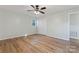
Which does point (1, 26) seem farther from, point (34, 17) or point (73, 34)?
point (73, 34)

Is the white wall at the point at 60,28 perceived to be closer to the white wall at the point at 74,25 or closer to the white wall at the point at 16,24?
the white wall at the point at 74,25

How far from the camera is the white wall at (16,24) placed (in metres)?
2.85

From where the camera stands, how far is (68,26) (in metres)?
2.72

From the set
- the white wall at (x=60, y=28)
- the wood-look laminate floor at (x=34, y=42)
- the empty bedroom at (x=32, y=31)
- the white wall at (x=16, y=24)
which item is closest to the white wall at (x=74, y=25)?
the empty bedroom at (x=32, y=31)

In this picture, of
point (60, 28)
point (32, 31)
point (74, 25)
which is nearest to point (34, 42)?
point (32, 31)

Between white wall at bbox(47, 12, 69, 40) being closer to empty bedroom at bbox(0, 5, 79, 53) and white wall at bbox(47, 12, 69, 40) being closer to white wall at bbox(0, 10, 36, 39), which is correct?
empty bedroom at bbox(0, 5, 79, 53)

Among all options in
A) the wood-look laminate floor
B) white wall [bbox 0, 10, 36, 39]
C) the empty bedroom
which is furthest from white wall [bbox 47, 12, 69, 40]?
white wall [bbox 0, 10, 36, 39]

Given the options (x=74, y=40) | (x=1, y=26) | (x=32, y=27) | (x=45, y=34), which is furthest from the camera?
(x=45, y=34)

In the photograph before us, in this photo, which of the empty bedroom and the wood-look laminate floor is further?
the wood-look laminate floor

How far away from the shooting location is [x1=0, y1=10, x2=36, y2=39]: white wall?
112 inches

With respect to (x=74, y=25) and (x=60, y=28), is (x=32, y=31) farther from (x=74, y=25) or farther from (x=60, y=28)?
(x=74, y=25)

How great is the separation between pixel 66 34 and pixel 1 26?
2.02m
